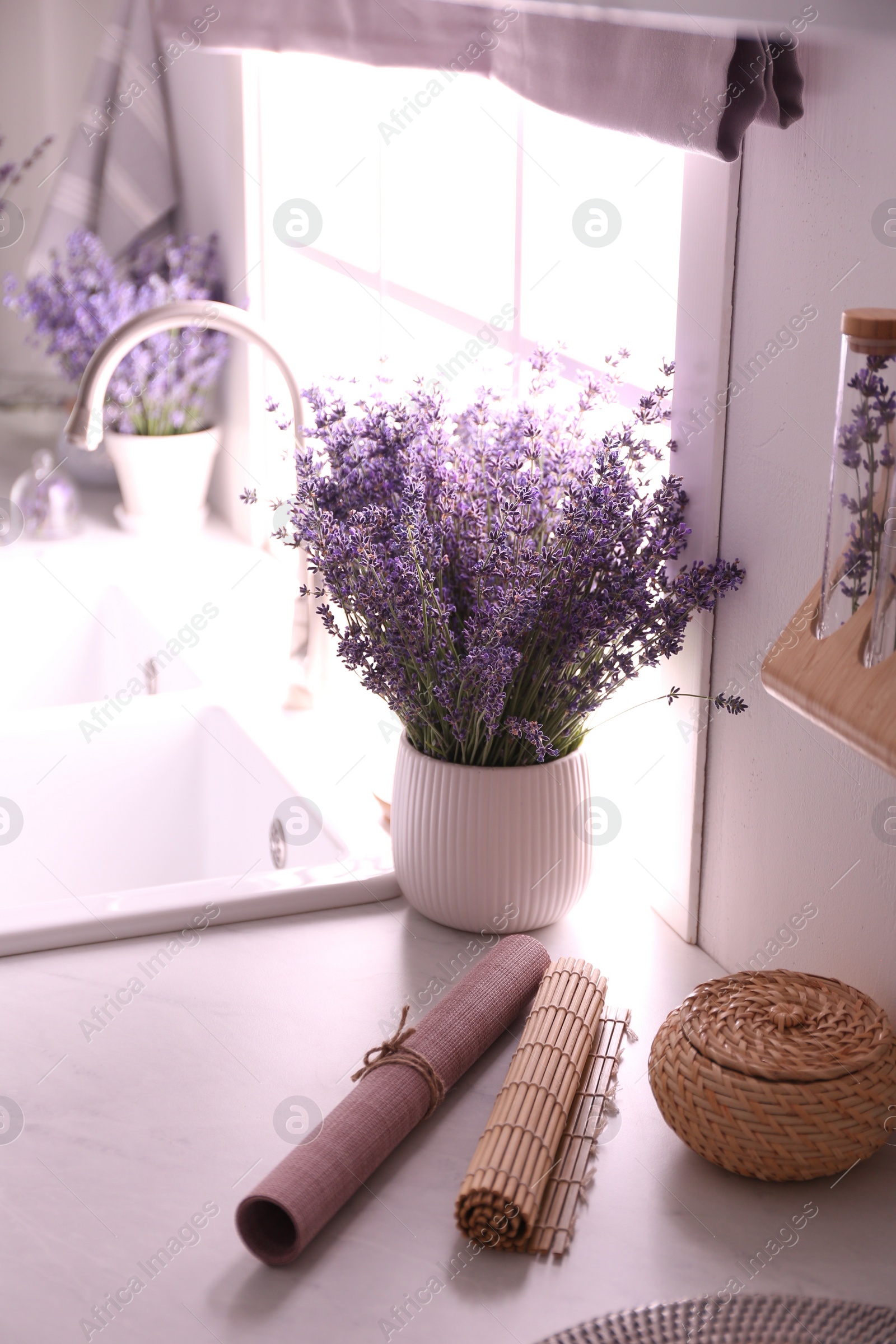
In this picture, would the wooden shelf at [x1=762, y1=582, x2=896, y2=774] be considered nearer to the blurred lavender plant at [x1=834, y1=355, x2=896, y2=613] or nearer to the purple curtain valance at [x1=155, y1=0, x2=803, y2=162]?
the blurred lavender plant at [x1=834, y1=355, x2=896, y2=613]

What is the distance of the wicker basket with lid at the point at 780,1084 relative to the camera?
774mm

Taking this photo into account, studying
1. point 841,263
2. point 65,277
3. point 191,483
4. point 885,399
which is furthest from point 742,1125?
point 65,277

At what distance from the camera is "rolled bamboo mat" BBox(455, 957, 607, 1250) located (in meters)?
0.77

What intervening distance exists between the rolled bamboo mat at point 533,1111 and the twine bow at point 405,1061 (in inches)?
1.5

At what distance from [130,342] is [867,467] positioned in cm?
84

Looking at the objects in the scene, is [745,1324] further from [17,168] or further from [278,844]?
[17,168]

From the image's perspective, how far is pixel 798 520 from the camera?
93 cm

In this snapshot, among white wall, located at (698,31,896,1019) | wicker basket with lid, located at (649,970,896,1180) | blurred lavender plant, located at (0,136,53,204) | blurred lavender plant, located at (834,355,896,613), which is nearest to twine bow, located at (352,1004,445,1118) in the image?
wicker basket with lid, located at (649,970,896,1180)

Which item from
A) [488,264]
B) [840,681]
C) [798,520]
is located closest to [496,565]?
[798,520]

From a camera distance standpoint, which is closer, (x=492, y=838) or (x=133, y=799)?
(x=492, y=838)

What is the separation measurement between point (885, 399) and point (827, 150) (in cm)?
30

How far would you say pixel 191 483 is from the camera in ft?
6.75

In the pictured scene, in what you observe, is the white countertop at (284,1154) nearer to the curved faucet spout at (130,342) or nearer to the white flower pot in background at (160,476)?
the curved faucet spout at (130,342)

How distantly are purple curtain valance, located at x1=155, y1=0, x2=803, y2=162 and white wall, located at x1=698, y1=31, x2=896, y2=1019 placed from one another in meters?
0.05
